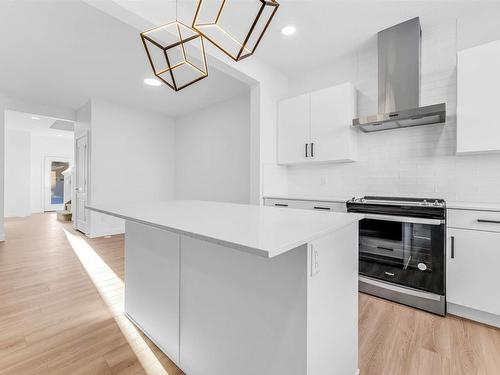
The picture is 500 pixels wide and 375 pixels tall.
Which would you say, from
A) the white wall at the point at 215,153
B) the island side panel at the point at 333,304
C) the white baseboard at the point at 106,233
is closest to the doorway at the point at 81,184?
the white baseboard at the point at 106,233

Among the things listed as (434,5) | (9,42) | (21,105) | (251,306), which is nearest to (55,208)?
(21,105)

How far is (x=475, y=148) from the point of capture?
2.10 metres

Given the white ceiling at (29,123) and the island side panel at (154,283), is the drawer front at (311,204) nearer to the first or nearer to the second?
the island side panel at (154,283)

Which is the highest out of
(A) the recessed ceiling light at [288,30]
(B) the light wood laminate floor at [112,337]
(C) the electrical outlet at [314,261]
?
(A) the recessed ceiling light at [288,30]

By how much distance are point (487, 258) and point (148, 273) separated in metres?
2.48

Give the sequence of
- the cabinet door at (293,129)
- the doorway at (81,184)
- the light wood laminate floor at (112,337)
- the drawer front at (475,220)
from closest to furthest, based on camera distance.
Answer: the light wood laminate floor at (112,337) < the drawer front at (475,220) < the cabinet door at (293,129) < the doorway at (81,184)

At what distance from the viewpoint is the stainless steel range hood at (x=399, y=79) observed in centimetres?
248

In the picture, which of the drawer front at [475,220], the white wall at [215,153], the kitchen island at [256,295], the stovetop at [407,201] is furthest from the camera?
the white wall at [215,153]

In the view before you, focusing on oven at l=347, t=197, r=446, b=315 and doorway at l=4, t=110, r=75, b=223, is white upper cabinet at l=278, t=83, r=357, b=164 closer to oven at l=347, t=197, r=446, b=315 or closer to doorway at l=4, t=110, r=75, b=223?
oven at l=347, t=197, r=446, b=315

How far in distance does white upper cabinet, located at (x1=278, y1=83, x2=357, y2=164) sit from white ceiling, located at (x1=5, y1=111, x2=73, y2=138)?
5.40 m

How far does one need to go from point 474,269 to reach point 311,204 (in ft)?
4.68

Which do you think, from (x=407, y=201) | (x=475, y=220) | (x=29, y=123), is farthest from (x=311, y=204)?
(x=29, y=123)

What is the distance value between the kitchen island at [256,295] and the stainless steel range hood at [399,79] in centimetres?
164

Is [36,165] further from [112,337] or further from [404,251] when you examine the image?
[404,251]
